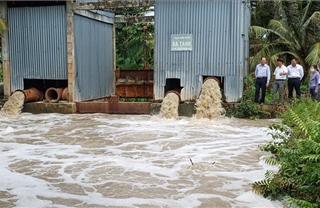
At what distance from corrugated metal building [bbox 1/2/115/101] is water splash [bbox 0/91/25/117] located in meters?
0.95

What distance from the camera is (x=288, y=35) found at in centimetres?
1664

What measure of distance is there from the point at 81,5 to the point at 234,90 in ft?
19.3

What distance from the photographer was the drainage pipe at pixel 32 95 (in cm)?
1382

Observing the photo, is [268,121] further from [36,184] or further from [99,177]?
[36,184]

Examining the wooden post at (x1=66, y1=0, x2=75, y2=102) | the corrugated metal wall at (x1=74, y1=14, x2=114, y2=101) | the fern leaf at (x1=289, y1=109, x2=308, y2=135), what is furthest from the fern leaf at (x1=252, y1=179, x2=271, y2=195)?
the corrugated metal wall at (x1=74, y1=14, x2=114, y2=101)

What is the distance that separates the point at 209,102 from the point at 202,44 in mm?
2024

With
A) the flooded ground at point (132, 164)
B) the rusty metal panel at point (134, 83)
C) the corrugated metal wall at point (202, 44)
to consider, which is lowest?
the flooded ground at point (132, 164)

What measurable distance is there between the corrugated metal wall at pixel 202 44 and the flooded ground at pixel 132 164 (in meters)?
1.87

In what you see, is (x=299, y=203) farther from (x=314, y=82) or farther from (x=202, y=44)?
(x=202, y=44)

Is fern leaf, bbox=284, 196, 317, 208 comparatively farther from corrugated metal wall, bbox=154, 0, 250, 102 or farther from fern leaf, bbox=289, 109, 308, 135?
corrugated metal wall, bbox=154, 0, 250, 102

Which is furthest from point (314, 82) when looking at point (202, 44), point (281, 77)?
point (202, 44)

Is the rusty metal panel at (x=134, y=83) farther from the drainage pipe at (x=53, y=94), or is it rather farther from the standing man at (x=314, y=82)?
the standing man at (x=314, y=82)

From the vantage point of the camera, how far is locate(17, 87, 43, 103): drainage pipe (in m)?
13.8

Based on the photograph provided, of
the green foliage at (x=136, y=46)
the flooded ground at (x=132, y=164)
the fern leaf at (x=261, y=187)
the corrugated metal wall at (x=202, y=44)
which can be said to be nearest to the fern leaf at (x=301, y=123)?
the fern leaf at (x=261, y=187)
